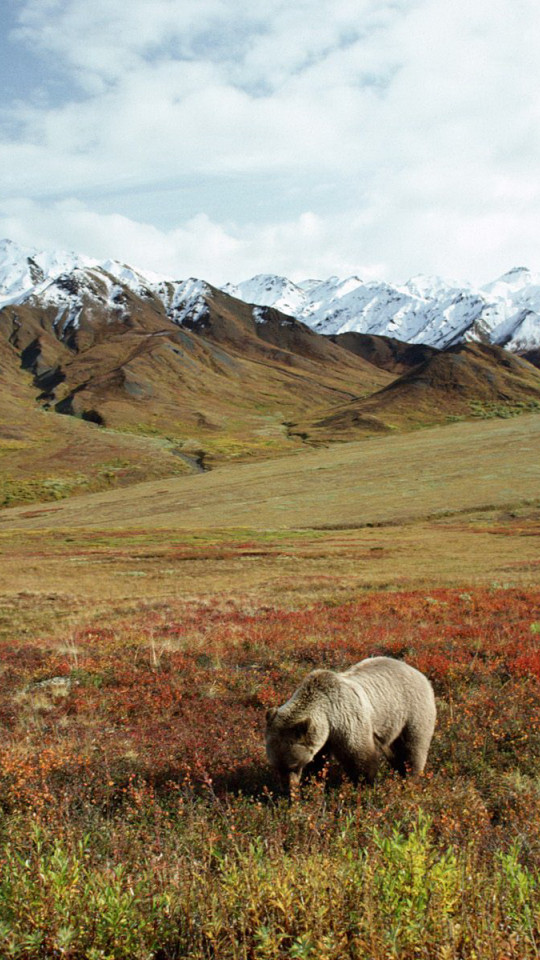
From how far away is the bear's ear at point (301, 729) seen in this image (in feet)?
18.0

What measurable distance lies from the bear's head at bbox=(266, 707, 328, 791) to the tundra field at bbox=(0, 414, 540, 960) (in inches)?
11.4

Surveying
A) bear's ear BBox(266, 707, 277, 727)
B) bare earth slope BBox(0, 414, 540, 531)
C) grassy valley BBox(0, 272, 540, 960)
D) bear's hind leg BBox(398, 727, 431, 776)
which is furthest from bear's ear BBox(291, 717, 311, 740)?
bare earth slope BBox(0, 414, 540, 531)

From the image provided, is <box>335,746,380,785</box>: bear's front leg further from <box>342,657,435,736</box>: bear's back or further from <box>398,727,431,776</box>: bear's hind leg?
<box>398,727,431,776</box>: bear's hind leg

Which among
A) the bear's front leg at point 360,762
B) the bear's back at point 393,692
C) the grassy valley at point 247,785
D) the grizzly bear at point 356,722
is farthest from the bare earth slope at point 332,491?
the bear's front leg at point 360,762

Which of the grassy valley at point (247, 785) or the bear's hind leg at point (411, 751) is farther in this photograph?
the bear's hind leg at point (411, 751)

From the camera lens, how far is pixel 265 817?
5.18 m

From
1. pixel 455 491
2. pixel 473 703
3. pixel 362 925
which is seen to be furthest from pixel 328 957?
pixel 455 491

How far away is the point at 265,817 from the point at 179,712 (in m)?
3.77

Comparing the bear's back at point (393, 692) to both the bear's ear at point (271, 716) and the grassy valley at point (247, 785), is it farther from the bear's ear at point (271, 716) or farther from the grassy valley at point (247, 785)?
the bear's ear at point (271, 716)

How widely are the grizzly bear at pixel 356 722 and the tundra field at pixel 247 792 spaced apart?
1.03 ft

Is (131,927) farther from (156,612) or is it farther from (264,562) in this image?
(264,562)

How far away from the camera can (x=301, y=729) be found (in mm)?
5520

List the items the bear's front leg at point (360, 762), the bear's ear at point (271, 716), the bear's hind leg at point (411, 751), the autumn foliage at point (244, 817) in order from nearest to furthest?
the autumn foliage at point (244, 817) → the bear's ear at point (271, 716) → the bear's front leg at point (360, 762) → the bear's hind leg at point (411, 751)

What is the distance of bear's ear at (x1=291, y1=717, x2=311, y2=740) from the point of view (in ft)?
18.0
